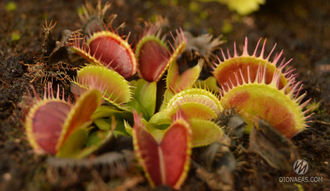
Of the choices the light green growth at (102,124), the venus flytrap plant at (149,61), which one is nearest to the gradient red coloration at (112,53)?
the venus flytrap plant at (149,61)

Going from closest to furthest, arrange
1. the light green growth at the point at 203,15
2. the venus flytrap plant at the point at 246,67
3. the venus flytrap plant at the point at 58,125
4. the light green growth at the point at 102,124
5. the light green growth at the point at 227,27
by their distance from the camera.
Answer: the venus flytrap plant at the point at 58,125
the light green growth at the point at 102,124
the venus flytrap plant at the point at 246,67
the light green growth at the point at 227,27
the light green growth at the point at 203,15

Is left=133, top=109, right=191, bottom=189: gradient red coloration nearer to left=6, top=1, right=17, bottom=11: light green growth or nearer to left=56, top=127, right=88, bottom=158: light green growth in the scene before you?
left=56, top=127, right=88, bottom=158: light green growth

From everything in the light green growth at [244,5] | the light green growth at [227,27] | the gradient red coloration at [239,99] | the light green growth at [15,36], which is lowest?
the light green growth at [15,36]

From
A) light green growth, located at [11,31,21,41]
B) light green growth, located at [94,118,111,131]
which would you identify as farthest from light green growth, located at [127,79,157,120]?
light green growth, located at [11,31,21,41]

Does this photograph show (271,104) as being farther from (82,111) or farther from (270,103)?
(82,111)

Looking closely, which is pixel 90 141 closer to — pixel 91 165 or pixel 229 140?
pixel 91 165

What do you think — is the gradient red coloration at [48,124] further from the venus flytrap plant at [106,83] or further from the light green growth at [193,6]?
the light green growth at [193,6]

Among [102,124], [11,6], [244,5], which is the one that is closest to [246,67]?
[102,124]

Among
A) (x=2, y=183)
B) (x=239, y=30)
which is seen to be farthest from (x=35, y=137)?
(x=239, y=30)
